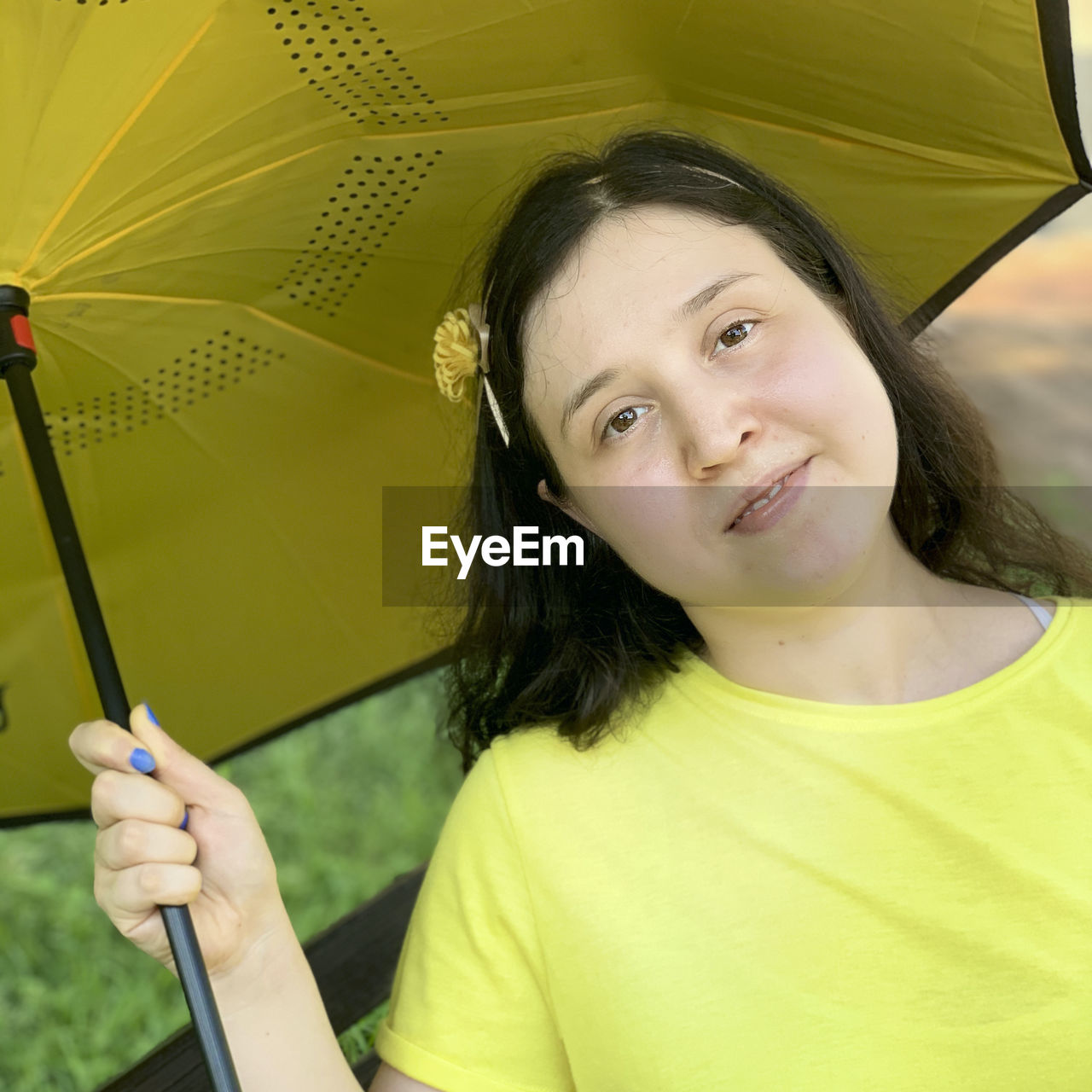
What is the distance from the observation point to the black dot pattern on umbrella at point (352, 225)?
148cm

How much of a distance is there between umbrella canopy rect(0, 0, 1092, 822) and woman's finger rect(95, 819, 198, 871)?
57cm

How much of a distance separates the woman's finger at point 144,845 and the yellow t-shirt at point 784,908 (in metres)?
0.44

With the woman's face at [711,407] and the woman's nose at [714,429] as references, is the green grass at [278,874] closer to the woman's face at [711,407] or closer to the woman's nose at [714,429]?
the woman's face at [711,407]

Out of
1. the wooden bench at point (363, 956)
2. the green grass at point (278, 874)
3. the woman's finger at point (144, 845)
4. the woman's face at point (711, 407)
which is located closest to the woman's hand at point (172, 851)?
the woman's finger at point (144, 845)

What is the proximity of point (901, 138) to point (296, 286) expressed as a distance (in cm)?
88

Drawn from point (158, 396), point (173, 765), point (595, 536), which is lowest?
point (173, 765)

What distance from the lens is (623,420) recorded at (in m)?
1.48

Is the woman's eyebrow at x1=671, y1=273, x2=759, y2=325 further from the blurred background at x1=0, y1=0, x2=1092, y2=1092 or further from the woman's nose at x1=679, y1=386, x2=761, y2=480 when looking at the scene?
the blurred background at x1=0, y1=0, x2=1092, y2=1092

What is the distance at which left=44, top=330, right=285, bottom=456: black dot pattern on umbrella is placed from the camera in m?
1.60

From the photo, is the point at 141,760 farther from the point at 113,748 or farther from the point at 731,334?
the point at 731,334

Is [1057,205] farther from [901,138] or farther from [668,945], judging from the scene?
[668,945]

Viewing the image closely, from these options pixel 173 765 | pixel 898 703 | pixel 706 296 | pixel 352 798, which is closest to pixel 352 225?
pixel 706 296

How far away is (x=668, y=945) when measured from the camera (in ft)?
4.82

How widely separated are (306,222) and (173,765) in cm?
70
